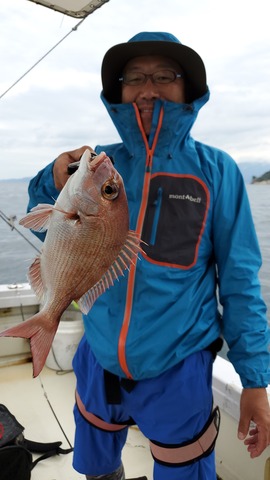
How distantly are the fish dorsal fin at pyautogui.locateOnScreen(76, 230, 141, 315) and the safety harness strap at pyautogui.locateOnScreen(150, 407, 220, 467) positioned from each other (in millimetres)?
820

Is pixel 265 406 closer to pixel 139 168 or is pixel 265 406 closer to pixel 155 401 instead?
pixel 155 401

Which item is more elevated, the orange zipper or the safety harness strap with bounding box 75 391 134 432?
the orange zipper

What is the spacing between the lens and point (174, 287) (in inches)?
64.7

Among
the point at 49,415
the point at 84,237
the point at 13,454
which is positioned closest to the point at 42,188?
the point at 84,237

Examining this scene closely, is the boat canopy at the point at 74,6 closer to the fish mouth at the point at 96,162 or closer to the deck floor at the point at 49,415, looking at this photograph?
the fish mouth at the point at 96,162

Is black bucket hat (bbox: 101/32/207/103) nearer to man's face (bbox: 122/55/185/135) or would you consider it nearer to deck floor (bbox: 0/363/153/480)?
man's face (bbox: 122/55/185/135)

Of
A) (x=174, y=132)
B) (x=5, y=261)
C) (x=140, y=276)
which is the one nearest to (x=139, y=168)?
(x=174, y=132)

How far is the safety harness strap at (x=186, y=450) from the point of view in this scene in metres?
1.64

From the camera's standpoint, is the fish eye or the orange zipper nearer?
the fish eye

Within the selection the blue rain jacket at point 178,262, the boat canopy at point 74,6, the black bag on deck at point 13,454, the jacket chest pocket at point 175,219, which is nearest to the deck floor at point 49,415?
the black bag on deck at point 13,454

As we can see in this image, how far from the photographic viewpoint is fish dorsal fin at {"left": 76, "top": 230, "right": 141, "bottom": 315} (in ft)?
4.07

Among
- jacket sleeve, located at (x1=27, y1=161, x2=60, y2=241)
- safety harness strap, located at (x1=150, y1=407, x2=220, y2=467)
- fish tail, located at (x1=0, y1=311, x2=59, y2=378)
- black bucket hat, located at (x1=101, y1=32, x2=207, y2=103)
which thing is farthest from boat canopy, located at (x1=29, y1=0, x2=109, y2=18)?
safety harness strap, located at (x1=150, y1=407, x2=220, y2=467)

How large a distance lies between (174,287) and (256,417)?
66 cm

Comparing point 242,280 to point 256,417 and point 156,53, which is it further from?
point 156,53
